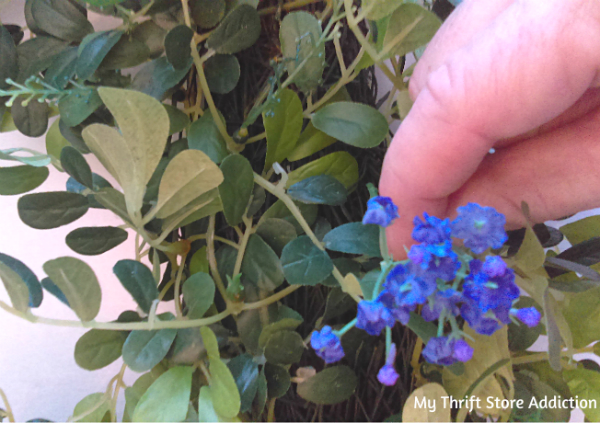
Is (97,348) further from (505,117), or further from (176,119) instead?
(505,117)

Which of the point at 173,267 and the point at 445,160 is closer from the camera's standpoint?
the point at 445,160

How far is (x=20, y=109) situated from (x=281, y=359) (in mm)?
361

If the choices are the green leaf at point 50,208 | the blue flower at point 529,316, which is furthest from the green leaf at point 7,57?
the blue flower at point 529,316

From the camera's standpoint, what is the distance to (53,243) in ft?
1.63

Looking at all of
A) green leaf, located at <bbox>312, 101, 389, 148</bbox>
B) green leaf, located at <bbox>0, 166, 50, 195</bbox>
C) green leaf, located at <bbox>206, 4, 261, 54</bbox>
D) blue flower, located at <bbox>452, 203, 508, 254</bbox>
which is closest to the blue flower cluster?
blue flower, located at <bbox>452, 203, 508, 254</bbox>

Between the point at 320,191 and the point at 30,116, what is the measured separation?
0.32 metres

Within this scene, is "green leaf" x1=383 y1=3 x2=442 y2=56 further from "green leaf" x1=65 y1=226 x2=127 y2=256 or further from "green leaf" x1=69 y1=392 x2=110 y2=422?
"green leaf" x1=69 y1=392 x2=110 y2=422

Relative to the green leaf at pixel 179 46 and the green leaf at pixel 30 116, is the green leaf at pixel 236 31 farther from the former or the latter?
the green leaf at pixel 30 116

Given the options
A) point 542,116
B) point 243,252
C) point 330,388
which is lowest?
point 330,388

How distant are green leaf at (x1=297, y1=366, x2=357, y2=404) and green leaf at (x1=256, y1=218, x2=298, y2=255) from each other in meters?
0.11

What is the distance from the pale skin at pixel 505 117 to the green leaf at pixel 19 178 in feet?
1.07

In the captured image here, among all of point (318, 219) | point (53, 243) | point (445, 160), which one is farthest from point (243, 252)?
point (53, 243)

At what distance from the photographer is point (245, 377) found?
314mm

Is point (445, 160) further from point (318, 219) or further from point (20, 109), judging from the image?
point (20, 109)
